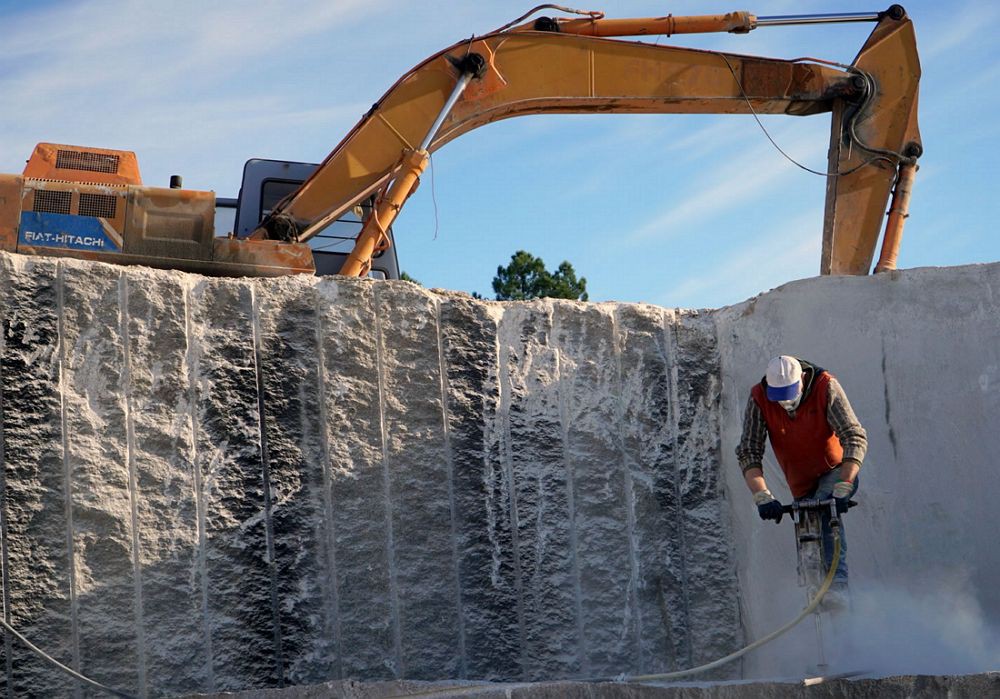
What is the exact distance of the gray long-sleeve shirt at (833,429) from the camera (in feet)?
21.7

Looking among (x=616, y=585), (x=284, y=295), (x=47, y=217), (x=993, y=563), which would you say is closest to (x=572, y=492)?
(x=616, y=585)

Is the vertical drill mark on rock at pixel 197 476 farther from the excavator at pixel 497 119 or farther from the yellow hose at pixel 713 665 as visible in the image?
the yellow hose at pixel 713 665

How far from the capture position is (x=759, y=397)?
691 cm

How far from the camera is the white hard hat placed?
6.65 metres

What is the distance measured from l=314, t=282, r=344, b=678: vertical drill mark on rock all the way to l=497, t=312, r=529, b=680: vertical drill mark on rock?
1.01 metres

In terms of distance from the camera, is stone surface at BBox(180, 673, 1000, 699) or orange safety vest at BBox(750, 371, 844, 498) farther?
orange safety vest at BBox(750, 371, 844, 498)

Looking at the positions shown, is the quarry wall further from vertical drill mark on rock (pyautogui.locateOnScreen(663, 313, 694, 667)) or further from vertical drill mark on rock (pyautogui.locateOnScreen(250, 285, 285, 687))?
vertical drill mark on rock (pyautogui.locateOnScreen(250, 285, 285, 687))

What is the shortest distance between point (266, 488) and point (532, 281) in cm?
1686

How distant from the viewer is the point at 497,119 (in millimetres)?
9391

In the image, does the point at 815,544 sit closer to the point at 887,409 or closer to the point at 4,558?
the point at 887,409

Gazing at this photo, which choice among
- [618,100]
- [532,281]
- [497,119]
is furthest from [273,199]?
[532,281]

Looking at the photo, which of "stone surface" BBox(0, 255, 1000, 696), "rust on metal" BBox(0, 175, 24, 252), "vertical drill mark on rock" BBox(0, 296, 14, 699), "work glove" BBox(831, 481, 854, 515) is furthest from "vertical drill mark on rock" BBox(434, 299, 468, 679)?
"rust on metal" BBox(0, 175, 24, 252)

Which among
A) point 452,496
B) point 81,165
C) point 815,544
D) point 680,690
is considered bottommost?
point 680,690

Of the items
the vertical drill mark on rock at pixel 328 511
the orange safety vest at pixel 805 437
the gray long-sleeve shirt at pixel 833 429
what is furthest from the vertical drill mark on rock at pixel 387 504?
the orange safety vest at pixel 805 437
